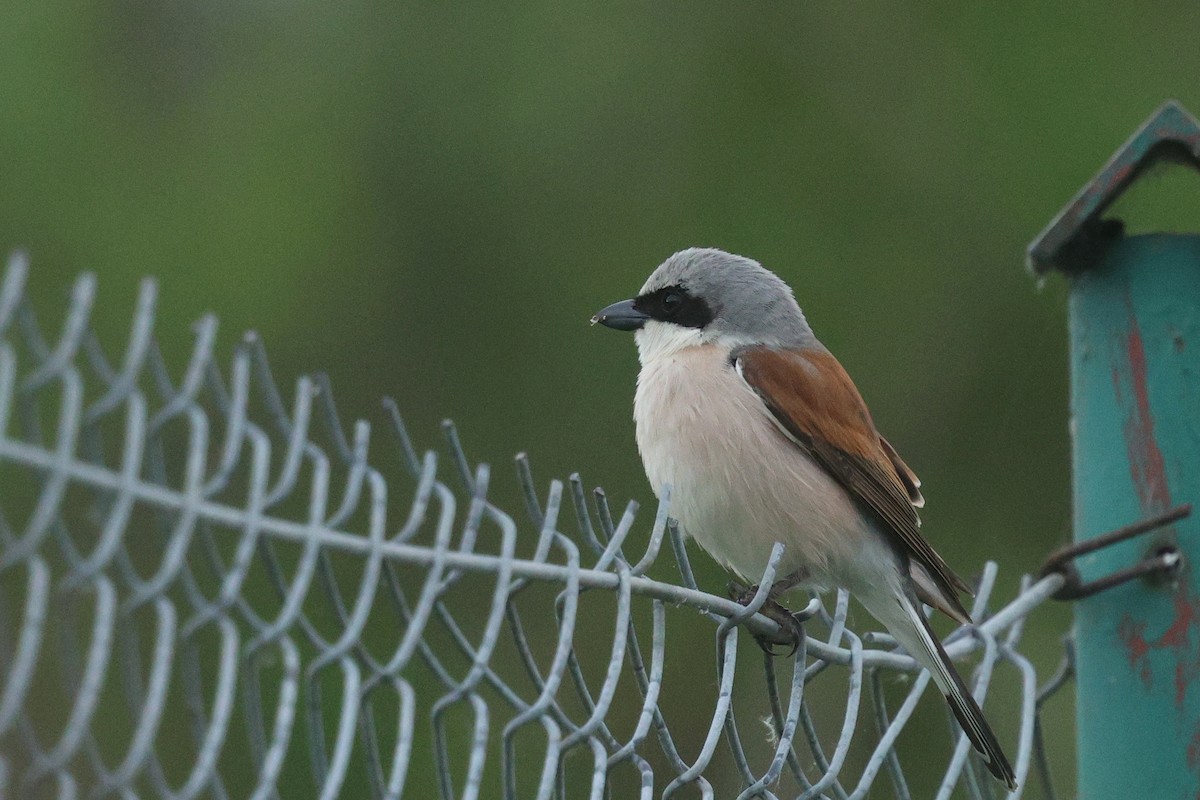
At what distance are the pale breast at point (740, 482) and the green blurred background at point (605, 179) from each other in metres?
2.68

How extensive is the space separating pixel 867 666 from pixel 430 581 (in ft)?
3.95

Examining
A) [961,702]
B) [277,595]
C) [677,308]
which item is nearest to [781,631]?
[961,702]

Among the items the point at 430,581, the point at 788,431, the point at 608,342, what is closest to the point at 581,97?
the point at 608,342

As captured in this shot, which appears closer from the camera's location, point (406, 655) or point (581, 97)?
point (406, 655)

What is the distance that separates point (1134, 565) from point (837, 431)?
0.83 meters

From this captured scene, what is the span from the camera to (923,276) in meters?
A: 7.02

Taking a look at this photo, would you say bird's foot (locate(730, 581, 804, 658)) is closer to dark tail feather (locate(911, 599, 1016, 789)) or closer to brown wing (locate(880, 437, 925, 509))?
dark tail feather (locate(911, 599, 1016, 789))

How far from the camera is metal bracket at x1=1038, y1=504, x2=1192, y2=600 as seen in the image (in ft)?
8.12

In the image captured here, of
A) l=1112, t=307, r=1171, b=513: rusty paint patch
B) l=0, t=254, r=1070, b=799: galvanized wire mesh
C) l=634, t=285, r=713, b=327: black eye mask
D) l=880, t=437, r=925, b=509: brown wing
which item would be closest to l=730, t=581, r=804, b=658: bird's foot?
l=0, t=254, r=1070, b=799: galvanized wire mesh

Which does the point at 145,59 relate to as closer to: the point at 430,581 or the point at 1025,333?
the point at 1025,333

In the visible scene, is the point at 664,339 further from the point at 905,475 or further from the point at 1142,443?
the point at 1142,443

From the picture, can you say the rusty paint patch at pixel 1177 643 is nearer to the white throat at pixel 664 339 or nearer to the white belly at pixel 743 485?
the white belly at pixel 743 485

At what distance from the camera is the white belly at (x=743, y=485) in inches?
119

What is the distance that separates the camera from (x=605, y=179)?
7.04 m
